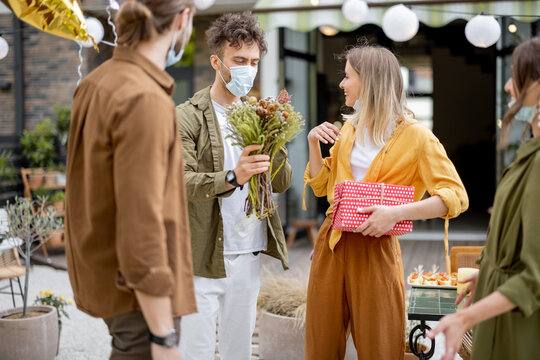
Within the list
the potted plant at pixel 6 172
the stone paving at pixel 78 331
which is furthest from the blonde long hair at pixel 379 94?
the potted plant at pixel 6 172

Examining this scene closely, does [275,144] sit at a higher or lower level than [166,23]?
lower

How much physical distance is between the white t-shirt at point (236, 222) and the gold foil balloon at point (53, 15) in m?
1.85

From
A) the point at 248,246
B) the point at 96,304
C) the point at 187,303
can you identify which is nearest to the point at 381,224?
the point at 248,246

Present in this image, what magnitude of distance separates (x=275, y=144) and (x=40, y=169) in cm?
689

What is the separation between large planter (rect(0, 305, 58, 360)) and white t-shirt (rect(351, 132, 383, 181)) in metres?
2.64

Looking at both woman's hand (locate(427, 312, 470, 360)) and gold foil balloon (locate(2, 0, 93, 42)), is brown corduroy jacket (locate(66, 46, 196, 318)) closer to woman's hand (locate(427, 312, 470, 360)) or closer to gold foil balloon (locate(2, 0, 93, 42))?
woman's hand (locate(427, 312, 470, 360))

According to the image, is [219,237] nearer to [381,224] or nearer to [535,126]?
[381,224]

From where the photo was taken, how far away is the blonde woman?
2.52 meters

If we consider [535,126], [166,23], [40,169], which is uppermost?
[166,23]

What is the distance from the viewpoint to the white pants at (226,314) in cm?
266

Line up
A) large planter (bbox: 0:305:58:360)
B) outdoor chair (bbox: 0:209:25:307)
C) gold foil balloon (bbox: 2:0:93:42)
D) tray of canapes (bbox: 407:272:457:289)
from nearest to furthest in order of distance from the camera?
tray of canapes (bbox: 407:272:457:289) → gold foil balloon (bbox: 2:0:93:42) → large planter (bbox: 0:305:58:360) → outdoor chair (bbox: 0:209:25:307)

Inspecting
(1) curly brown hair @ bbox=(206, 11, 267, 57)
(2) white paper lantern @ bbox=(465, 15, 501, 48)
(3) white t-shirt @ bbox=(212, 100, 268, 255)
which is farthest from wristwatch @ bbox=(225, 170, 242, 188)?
(2) white paper lantern @ bbox=(465, 15, 501, 48)

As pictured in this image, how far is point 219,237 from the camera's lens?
8.81 feet

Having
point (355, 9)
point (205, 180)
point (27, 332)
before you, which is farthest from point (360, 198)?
point (355, 9)
